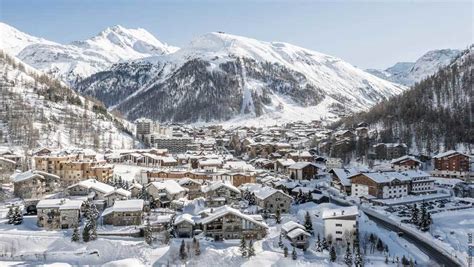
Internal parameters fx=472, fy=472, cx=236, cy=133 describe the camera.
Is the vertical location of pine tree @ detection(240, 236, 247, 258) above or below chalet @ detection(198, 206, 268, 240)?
below

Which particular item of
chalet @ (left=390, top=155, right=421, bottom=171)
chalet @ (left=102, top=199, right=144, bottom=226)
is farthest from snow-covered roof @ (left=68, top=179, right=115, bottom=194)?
chalet @ (left=390, top=155, right=421, bottom=171)

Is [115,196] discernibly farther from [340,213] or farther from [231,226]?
[340,213]

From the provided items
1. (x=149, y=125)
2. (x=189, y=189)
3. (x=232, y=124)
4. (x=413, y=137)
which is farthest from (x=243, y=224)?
(x=232, y=124)

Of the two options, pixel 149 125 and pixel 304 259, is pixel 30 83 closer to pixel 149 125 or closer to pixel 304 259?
pixel 149 125

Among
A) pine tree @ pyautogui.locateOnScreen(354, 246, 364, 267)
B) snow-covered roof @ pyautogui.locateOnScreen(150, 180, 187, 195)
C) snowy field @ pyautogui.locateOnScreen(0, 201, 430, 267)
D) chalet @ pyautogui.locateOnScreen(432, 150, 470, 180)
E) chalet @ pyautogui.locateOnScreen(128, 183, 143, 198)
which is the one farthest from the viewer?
chalet @ pyautogui.locateOnScreen(432, 150, 470, 180)

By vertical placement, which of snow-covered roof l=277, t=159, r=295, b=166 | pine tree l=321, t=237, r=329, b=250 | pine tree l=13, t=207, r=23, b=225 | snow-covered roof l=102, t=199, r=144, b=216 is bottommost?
pine tree l=321, t=237, r=329, b=250

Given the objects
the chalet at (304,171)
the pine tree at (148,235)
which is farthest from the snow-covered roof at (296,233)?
the chalet at (304,171)

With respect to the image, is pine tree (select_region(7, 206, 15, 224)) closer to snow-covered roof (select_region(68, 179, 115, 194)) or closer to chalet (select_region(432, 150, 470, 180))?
snow-covered roof (select_region(68, 179, 115, 194))

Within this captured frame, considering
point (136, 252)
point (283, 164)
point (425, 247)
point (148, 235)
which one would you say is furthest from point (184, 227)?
point (283, 164)
